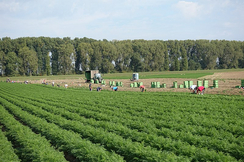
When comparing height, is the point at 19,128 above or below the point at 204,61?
below

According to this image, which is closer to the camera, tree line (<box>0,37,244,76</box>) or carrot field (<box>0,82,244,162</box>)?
carrot field (<box>0,82,244,162</box>)

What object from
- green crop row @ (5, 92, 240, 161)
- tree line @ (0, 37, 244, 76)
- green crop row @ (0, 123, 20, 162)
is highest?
tree line @ (0, 37, 244, 76)

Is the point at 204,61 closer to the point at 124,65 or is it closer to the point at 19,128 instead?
the point at 124,65

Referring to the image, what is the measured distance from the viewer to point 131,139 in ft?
31.6

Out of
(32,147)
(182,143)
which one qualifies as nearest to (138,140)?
(182,143)

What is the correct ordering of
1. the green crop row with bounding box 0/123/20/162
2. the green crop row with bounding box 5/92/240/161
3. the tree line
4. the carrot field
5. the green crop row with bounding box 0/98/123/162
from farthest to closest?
the tree line
the green crop row with bounding box 0/123/20/162
the green crop row with bounding box 0/98/123/162
the carrot field
the green crop row with bounding box 5/92/240/161

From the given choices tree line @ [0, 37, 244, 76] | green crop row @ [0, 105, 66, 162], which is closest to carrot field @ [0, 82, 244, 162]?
green crop row @ [0, 105, 66, 162]

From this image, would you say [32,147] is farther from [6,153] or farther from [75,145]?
[75,145]

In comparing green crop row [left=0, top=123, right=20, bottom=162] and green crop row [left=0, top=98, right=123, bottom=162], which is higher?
green crop row [left=0, top=98, right=123, bottom=162]

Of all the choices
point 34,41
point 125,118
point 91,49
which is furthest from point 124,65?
point 125,118

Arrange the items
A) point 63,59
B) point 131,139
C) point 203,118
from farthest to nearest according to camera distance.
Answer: point 63,59
point 203,118
point 131,139

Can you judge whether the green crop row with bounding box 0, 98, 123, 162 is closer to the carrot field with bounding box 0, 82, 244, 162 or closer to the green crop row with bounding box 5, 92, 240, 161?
the carrot field with bounding box 0, 82, 244, 162

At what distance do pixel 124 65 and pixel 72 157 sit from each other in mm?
99569

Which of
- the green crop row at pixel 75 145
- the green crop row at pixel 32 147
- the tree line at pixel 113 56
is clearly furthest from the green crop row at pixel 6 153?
the tree line at pixel 113 56
